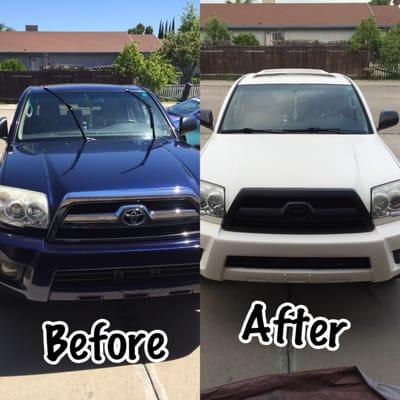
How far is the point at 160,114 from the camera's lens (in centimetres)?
150

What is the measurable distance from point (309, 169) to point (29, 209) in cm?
61

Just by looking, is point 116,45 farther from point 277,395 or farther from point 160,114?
point 277,395

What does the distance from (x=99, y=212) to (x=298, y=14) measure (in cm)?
56

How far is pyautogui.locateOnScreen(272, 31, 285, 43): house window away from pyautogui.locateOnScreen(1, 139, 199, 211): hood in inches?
10.8

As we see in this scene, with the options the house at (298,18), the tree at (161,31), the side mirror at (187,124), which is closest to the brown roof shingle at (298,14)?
the house at (298,18)

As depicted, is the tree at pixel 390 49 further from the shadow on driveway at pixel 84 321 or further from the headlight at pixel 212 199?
the shadow on driveway at pixel 84 321

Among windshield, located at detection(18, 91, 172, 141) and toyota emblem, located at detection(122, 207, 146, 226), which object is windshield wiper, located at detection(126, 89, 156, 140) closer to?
windshield, located at detection(18, 91, 172, 141)

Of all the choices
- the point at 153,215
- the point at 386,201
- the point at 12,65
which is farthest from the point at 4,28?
the point at 386,201

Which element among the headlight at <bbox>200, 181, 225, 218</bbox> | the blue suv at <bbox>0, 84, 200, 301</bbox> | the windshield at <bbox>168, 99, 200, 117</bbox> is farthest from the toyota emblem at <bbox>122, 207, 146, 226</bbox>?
the windshield at <bbox>168, 99, 200, 117</bbox>

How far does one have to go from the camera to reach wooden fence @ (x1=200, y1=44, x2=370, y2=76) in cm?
101

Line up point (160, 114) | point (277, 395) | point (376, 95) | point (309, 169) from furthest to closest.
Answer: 1. point (376, 95)
2. point (160, 114)
3. point (309, 169)
4. point (277, 395)

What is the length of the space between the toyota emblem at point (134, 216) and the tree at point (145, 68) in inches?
10.2

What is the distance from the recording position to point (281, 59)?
3.81 feet

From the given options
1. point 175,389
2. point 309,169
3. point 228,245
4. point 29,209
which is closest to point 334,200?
point 309,169
